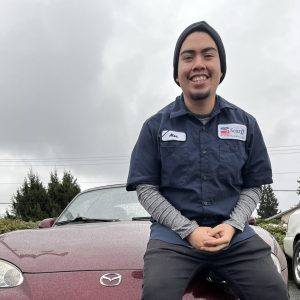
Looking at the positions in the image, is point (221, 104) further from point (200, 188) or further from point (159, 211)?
point (159, 211)

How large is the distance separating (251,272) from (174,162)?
64cm

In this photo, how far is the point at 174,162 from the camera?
2395 millimetres

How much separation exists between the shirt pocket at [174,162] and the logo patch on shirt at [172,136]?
0.05ft

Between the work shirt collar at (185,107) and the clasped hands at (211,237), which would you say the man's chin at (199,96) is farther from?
the clasped hands at (211,237)

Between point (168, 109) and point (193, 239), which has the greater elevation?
point (168, 109)

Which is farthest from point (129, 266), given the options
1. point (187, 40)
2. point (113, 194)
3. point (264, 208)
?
point (264, 208)

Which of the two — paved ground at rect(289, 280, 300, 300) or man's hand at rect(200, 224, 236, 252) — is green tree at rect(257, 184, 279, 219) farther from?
man's hand at rect(200, 224, 236, 252)

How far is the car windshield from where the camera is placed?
3.83 m

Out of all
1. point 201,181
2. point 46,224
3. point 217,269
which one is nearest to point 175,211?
point 201,181

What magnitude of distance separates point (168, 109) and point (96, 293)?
1.03 m

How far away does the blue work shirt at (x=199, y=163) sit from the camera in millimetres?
2369

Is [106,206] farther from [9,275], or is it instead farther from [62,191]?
[62,191]

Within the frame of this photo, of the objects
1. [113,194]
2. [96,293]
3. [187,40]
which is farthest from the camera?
[113,194]

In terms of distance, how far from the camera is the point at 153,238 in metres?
2.37
